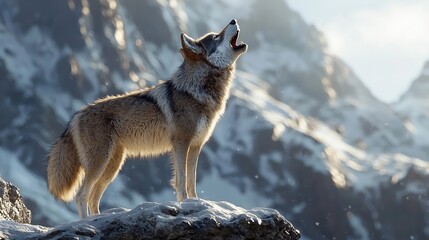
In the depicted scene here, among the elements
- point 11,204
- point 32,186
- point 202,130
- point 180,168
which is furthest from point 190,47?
point 32,186

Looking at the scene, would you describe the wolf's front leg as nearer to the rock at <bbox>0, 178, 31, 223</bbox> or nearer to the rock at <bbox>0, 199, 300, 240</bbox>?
the rock at <bbox>0, 199, 300, 240</bbox>

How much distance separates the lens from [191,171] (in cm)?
1566

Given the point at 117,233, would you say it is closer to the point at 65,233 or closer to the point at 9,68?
the point at 65,233

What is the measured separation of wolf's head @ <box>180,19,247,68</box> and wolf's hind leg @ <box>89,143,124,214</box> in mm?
2696

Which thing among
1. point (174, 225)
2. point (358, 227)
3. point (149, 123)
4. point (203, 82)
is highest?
point (358, 227)

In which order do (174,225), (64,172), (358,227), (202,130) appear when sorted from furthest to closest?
(358,227)
(64,172)
(202,130)
(174,225)

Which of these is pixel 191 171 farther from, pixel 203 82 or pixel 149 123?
pixel 203 82

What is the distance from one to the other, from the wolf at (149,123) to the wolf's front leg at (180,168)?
0.15 meters

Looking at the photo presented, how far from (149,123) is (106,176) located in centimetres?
163

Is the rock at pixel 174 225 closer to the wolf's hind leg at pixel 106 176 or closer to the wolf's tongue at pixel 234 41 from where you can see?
the wolf's hind leg at pixel 106 176

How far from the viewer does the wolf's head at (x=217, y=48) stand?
1647 centimetres

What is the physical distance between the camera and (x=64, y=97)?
199875 mm

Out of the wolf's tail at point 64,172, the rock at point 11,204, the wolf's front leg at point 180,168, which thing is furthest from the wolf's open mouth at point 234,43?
the rock at point 11,204

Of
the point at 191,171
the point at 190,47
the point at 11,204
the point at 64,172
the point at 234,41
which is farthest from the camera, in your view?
the point at 234,41
